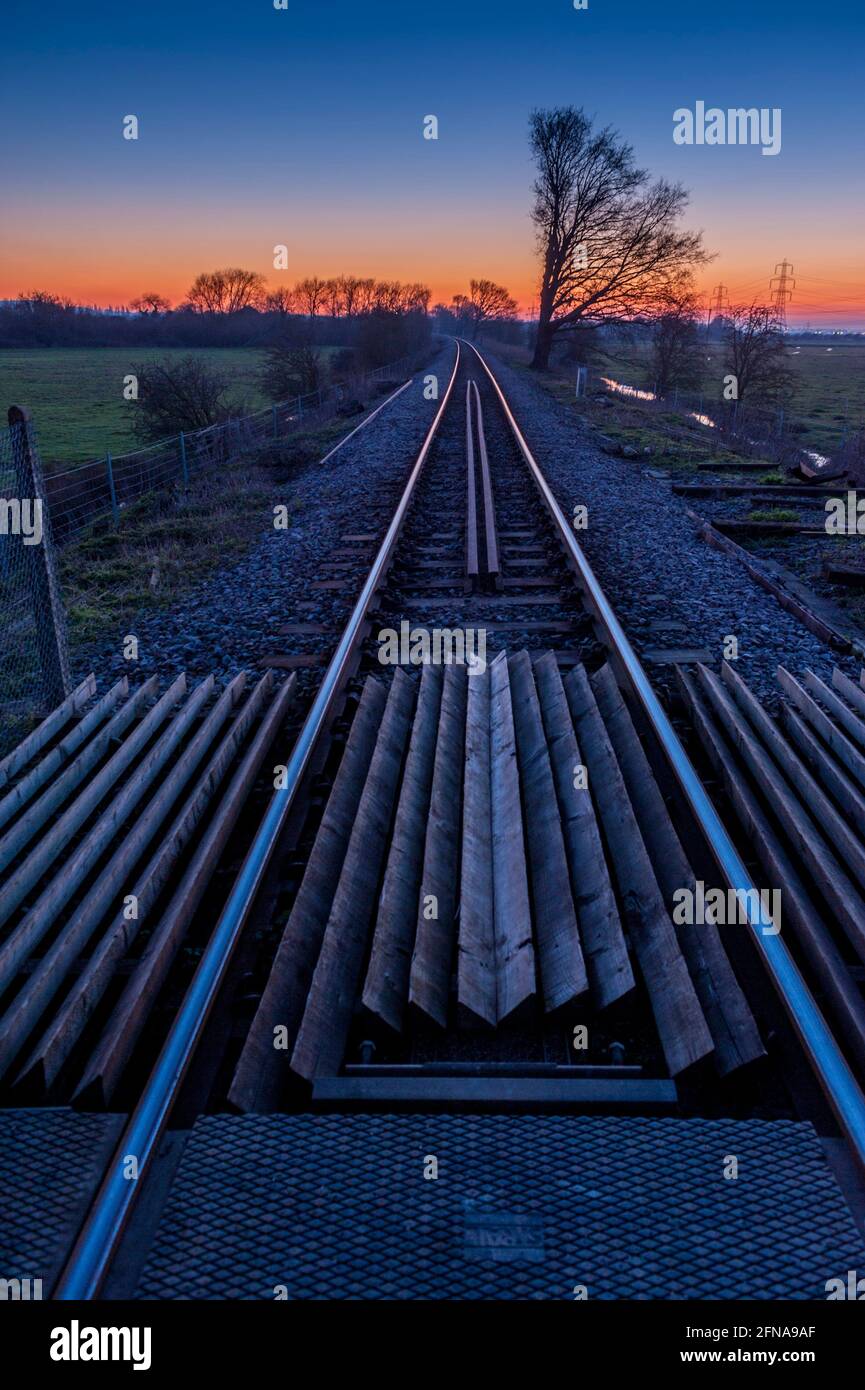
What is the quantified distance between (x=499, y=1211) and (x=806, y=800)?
2.69 meters

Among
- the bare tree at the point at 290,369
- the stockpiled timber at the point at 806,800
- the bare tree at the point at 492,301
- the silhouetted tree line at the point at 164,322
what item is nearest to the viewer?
the stockpiled timber at the point at 806,800

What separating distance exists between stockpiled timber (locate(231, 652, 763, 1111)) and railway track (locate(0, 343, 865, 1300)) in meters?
0.01

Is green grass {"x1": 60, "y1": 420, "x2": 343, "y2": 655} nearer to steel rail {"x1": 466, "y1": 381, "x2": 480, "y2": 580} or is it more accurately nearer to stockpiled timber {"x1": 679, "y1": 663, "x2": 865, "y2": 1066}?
steel rail {"x1": 466, "y1": 381, "x2": 480, "y2": 580}

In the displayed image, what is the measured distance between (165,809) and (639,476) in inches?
468

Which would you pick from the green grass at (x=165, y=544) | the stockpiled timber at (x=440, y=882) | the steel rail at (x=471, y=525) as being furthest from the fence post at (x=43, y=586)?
the steel rail at (x=471, y=525)

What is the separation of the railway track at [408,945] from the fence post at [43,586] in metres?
0.73

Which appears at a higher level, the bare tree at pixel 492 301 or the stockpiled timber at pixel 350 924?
the bare tree at pixel 492 301

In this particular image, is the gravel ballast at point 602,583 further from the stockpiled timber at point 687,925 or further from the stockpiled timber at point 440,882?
the stockpiled timber at point 440,882

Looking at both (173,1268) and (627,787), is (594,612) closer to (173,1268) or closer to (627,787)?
(627,787)

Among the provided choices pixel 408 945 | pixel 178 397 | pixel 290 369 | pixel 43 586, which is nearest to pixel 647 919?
pixel 408 945

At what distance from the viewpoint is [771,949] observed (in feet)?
10.7

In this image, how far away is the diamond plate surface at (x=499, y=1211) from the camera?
2182 millimetres

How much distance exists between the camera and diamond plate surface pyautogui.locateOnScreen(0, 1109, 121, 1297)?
2270 mm
